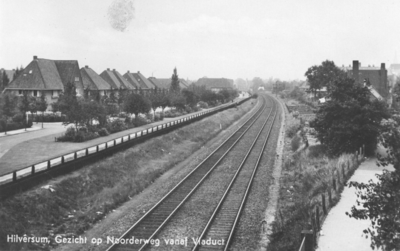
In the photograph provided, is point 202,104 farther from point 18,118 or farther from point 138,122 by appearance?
point 18,118

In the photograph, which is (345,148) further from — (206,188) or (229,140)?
(229,140)

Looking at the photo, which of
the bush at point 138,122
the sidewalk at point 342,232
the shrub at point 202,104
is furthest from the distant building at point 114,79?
the sidewalk at point 342,232

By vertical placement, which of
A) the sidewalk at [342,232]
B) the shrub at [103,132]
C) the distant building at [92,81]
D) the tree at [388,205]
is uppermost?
the distant building at [92,81]

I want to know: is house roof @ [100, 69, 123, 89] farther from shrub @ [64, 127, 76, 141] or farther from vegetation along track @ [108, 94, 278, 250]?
vegetation along track @ [108, 94, 278, 250]

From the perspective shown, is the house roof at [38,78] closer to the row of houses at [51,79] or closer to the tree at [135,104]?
the row of houses at [51,79]

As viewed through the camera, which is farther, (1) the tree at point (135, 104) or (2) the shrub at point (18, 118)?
(1) the tree at point (135, 104)
